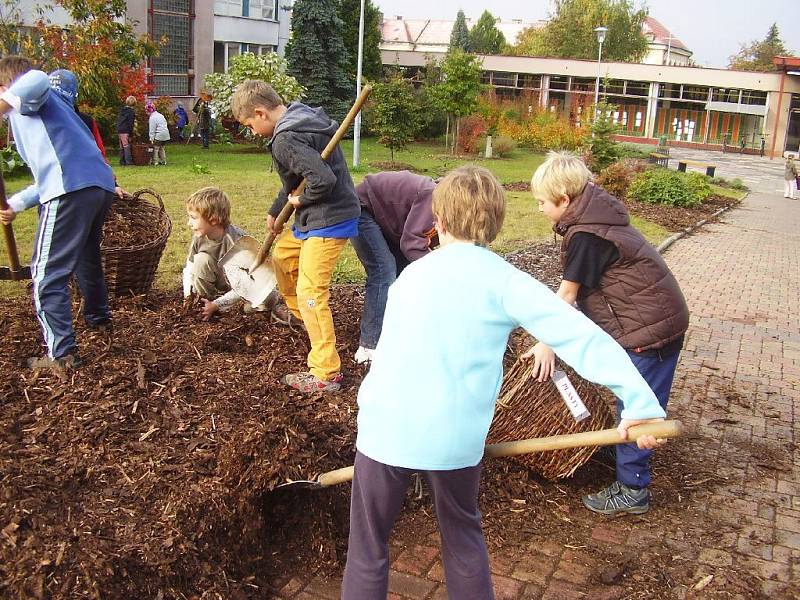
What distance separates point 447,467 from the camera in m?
2.47

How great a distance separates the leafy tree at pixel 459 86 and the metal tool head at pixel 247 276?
78.3ft

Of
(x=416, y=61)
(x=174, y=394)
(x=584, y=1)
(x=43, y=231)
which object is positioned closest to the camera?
(x=174, y=394)

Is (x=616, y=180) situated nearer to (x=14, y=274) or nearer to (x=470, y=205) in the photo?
(x=14, y=274)

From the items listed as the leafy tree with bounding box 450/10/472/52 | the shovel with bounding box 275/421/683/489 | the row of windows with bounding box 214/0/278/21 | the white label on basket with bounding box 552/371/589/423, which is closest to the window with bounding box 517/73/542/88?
the leafy tree with bounding box 450/10/472/52

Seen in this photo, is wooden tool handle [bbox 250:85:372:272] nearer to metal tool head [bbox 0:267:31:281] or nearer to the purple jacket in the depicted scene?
the purple jacket

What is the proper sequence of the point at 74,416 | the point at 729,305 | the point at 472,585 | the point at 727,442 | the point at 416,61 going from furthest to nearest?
the point at 416,61, the point at 729,305, the point at 727,442, the point at 74,416, the point at 472,585

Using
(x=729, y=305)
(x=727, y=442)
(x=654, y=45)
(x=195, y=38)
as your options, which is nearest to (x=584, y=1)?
(x=654, y=45)

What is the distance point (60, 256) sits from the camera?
4.51 metres

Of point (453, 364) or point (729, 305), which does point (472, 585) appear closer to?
point (453, 364)

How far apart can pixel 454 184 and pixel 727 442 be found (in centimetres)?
312

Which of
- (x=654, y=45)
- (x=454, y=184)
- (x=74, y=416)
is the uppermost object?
(x=654, y=45)

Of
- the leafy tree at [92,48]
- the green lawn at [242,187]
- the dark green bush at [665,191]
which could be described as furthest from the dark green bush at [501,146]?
the leafy tree at [92,48]

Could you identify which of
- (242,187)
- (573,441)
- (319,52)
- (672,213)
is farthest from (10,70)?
(319,52)

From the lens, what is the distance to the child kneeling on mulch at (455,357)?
2.39m
